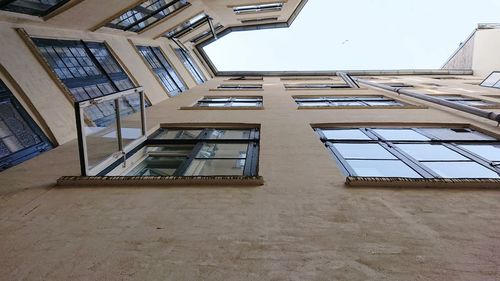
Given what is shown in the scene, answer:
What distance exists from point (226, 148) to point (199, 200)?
2.71 meters

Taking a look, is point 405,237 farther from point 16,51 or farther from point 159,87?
point 159,87

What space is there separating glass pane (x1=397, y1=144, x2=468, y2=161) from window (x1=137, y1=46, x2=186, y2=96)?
29.8 ft

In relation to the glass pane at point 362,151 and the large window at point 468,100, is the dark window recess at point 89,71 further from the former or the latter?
the large window at point 468,100

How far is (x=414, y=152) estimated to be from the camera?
240 inches

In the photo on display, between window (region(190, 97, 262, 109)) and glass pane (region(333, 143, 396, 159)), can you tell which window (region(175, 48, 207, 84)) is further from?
glass pane (region(333, 143, 396, 159))

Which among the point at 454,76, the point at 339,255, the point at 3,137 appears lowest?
the point at 454,76

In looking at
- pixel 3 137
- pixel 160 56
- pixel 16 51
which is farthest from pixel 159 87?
pixel 3 137

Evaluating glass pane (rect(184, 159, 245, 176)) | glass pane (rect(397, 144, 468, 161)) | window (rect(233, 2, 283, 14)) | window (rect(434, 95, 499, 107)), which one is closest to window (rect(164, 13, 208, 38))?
window (rect(233, 2, 283, 14))

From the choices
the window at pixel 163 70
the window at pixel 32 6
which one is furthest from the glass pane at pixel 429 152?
the window at pixel 163 70

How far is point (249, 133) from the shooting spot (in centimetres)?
767

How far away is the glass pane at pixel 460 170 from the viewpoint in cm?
507

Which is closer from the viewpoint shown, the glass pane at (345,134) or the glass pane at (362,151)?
the glass pane at (362,151)

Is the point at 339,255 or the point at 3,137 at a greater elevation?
the point at 3,137

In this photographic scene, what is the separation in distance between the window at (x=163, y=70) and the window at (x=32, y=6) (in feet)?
15.9
